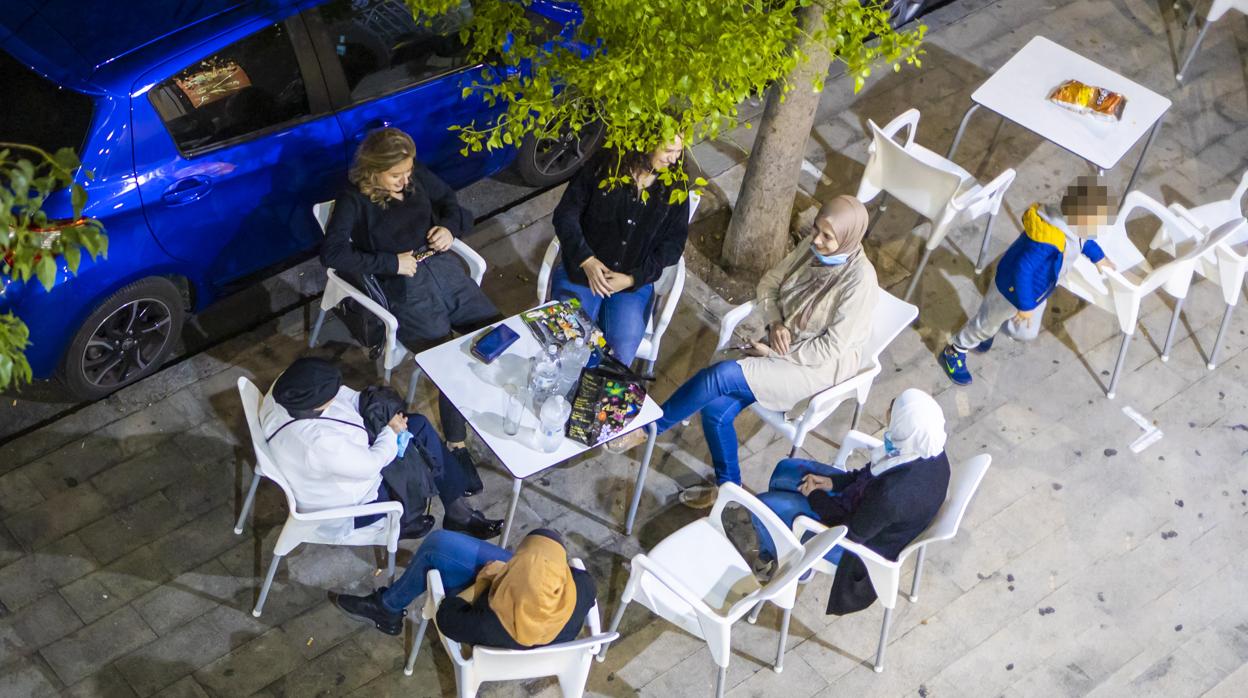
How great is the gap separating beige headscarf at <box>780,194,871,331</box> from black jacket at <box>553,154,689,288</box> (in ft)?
1.84

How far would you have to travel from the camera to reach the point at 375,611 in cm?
539

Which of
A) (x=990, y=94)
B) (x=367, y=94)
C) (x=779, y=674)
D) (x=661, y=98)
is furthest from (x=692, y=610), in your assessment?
(x=990, y=94)

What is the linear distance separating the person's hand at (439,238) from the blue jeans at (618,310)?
1.86 feet

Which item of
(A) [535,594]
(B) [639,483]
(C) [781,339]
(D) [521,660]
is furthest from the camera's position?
(B) [639,483]

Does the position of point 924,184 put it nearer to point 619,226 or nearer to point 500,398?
point 619,226

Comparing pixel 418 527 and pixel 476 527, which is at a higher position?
pixel 418 527

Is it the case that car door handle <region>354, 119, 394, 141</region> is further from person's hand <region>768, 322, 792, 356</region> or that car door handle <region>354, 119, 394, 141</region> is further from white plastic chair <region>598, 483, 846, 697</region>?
white plastic chair <region>598, 483, 846, 697</region>

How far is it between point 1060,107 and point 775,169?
169cm

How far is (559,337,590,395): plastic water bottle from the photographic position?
550 cm

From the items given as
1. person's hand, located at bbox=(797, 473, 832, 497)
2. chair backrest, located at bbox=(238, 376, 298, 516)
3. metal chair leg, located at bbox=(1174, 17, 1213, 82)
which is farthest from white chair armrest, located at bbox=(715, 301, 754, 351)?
metal chair leg, located at bbox=(1174, 17, 1213, 82)

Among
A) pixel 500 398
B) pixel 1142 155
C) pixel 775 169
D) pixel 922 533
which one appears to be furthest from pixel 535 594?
pixel 1142 155

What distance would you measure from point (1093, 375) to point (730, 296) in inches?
78.8

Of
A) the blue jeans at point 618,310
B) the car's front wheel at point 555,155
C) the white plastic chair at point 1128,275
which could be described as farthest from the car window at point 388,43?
the white plastic chair at point 1128,275

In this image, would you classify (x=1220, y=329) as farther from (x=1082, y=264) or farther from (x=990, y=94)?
(x=990, y=94)
